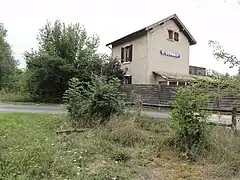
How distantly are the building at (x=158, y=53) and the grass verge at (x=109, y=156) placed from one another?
17897 mm

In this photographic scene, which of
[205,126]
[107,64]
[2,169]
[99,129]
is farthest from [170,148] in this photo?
[107,64]

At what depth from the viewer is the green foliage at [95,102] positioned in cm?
1021

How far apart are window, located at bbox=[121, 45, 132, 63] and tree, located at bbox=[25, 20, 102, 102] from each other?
3.39 metres

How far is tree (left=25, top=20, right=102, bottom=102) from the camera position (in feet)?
81.8

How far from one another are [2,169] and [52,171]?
0.92m

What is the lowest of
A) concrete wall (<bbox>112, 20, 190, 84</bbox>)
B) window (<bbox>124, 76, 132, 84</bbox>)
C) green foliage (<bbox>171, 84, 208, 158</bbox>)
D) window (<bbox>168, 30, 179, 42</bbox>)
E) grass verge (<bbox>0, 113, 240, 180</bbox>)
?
grass verge (<bbox>0, 113, 240, 180</bbox>)

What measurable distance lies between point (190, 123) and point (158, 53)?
2024 centimetres

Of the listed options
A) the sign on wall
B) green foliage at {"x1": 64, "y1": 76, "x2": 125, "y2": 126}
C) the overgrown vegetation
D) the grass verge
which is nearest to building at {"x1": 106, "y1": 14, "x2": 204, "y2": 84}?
the sign on wall

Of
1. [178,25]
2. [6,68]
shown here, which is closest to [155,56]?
[178,25]

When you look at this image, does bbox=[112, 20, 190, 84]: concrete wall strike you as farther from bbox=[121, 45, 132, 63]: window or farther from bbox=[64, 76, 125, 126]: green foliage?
bbox=[64, 76, 125, 126]: green foliage

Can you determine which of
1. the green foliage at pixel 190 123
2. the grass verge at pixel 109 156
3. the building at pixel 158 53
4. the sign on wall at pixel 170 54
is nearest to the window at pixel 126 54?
the building at pixel 158 53

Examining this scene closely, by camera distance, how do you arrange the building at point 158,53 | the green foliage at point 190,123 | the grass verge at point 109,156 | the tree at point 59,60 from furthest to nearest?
the building at point 158,53
the tree at point 59,60
the green foliage at point 190,123
the grass verge at point 109,156

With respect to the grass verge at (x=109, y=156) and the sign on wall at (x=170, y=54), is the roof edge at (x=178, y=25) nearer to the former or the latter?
the sign on wall at (x=170, y=54)

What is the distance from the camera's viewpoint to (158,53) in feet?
89.7
